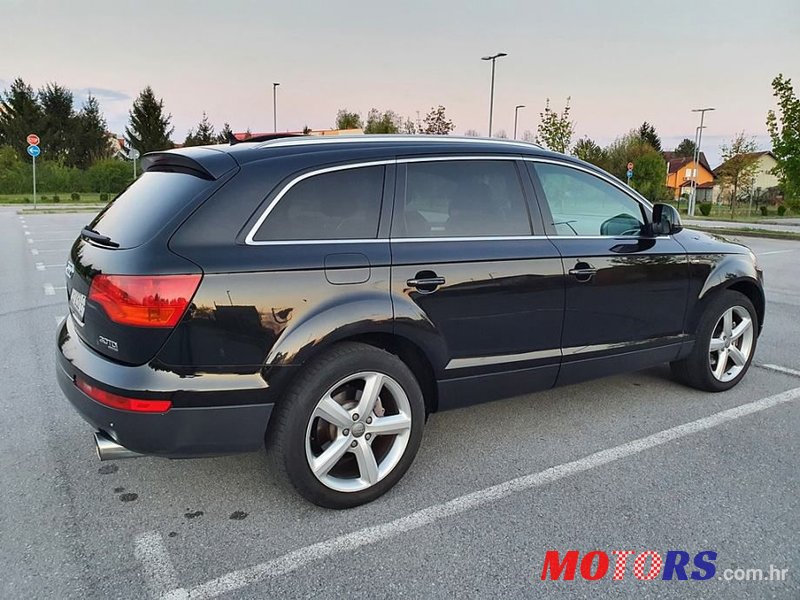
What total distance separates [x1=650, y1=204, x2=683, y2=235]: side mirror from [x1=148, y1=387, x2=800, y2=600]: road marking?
126 cm

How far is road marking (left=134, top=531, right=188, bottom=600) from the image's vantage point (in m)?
2.29

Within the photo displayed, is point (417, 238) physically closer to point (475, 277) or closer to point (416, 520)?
point (475, 277)

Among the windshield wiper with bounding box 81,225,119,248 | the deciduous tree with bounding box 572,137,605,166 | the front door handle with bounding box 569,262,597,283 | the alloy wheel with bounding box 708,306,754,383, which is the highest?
the deciduous tree with bounding box 572,137,605,166

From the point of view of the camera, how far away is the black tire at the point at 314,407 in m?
2.65

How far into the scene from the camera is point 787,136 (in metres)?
18.4

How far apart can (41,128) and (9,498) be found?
59.1 m

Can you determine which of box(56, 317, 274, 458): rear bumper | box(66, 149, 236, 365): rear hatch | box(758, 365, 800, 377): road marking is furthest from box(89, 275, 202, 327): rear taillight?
box(758, 365, 800, 377): road marking

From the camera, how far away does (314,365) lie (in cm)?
269

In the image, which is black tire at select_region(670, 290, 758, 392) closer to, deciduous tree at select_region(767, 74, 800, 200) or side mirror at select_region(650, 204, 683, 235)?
side mirror at select_region(650, 204, 683, 235)

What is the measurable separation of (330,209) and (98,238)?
1092 millimetres

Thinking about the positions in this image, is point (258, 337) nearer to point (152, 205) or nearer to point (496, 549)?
point (152, 205)

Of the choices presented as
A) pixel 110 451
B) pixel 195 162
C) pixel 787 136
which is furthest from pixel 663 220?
pixel 787 136

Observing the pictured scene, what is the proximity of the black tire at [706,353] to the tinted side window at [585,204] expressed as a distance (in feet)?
2.99

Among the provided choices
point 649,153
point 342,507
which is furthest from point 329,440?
point 649,153
